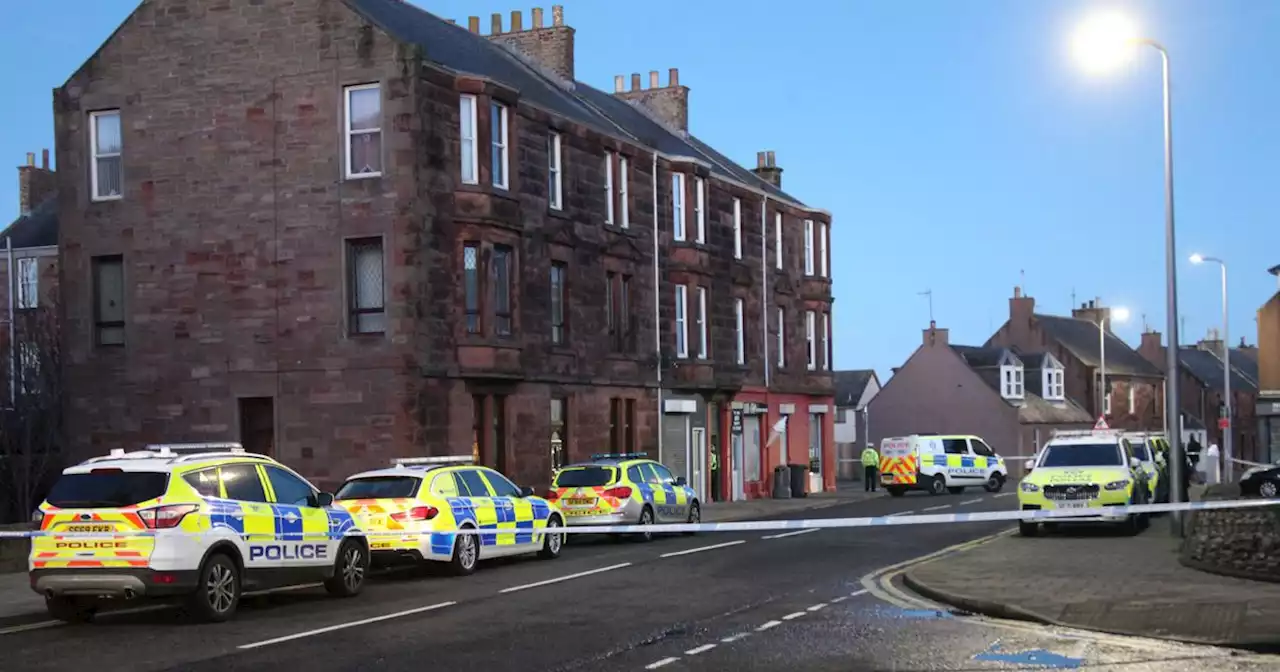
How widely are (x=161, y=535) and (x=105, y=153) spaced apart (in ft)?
71.3

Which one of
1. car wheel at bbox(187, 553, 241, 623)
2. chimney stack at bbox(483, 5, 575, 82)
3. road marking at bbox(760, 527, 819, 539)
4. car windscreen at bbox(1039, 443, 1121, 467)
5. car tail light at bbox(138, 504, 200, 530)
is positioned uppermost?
chimney stack at bbox(483, 5, 575, 82)

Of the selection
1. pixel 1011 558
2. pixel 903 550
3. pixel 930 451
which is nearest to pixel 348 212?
pixel 903 550

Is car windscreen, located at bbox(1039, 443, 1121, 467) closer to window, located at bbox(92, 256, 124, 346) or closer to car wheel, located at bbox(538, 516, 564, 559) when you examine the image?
car wheel, located at bbox(538, 516, 564, 559)

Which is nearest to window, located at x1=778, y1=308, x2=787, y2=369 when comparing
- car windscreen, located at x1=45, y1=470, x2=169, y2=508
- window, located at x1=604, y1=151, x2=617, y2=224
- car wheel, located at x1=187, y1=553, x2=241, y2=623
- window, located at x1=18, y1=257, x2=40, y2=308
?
window, located at x1=604, y1=151, x2=617, y2=224

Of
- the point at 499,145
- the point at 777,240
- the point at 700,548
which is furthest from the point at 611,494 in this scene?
the point at 777,240

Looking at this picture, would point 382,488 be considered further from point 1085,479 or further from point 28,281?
point 28,281

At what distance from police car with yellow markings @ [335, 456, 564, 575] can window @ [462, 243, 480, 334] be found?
34.7ft

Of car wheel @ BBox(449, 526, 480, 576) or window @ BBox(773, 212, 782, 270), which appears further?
window @ BBox(773, 212, 782, 270)

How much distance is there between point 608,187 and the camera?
40188 millimetres

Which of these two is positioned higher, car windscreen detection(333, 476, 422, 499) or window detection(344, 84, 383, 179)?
window detection(344, 84, 383, 179)

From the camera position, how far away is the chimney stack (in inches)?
1855

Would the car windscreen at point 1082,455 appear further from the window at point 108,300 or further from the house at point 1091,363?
the house at point 1091,363

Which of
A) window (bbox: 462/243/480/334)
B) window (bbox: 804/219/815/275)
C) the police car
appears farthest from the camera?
window (bbox: 804/219/815/275)

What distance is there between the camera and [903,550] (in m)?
24.6
